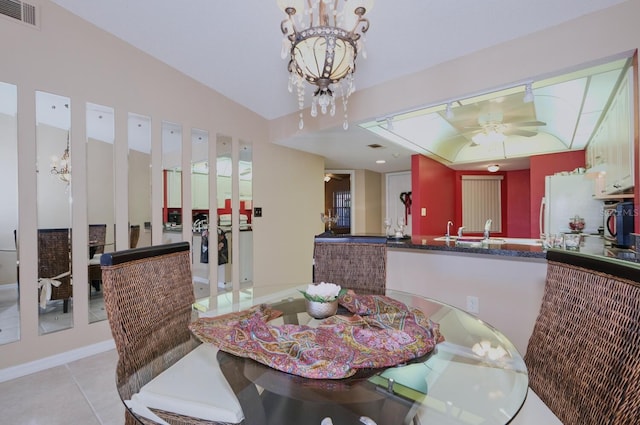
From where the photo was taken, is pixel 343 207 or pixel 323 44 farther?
pixel 343 207

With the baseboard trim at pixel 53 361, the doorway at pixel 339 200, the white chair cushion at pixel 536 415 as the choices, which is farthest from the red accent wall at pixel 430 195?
the baseboard trim at pixel 53 361

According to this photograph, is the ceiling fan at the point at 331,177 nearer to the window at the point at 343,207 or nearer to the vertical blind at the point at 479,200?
the window at the point at 343,207

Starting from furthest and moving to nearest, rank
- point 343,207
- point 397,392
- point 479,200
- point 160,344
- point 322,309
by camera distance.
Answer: point 343,207 < point 479,200 < point 322,309 < point 160,344 < point 397,392

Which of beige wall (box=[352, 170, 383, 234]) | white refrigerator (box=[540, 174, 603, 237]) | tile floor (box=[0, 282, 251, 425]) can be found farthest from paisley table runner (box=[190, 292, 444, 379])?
beige wall (box=[352, 170, 383, 234])

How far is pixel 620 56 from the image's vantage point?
1.83 meters

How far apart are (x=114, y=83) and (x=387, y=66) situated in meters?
2.41

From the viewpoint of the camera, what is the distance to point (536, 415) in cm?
101

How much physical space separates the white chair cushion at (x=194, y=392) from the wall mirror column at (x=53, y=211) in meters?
1.99

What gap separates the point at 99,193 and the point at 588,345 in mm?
3230

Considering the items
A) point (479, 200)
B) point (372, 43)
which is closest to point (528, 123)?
point (372, 43)

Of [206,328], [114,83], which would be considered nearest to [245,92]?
[114,83]

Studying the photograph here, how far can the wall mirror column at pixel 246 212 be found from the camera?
378cm

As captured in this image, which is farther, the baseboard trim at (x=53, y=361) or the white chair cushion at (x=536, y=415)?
the baseboard trim at (x=53, y=361)

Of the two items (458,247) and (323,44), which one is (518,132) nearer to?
(458,247)
